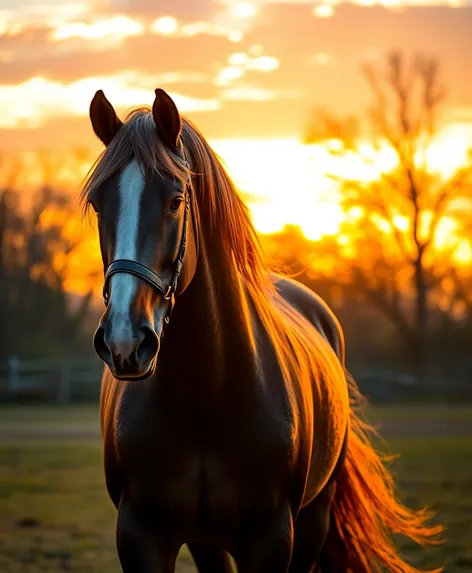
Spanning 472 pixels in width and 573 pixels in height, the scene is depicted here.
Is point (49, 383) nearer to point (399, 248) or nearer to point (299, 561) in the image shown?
point (399, 248)

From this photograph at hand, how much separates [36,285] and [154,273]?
2803 centimetres

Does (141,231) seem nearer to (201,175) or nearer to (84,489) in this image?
(201,175)

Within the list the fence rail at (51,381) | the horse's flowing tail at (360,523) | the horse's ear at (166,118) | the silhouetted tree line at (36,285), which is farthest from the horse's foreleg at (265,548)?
the silhouetted tree line at (36,285)

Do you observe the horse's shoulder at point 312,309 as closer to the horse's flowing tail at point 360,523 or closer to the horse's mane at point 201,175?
the horse's flowing tail at point 360,523

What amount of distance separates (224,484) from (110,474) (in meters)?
0.44

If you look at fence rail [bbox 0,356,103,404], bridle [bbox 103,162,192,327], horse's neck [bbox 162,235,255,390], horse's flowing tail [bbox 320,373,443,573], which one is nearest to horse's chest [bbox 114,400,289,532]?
horse's neck [bbox 162,235,255,390]

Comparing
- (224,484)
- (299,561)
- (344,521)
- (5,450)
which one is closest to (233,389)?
(224,484)

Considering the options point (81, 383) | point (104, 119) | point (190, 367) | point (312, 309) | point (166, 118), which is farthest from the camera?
point (81, 383)

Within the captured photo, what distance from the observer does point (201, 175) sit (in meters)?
3.48

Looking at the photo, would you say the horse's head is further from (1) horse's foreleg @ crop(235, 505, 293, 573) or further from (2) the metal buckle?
(1) horse's foreleg @ crop(235, 505, 293, 573)

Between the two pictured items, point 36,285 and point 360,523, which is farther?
point 36,285

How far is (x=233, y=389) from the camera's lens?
3.66 metres

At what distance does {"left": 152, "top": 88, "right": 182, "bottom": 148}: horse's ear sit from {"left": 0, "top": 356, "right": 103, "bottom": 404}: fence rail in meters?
23.4

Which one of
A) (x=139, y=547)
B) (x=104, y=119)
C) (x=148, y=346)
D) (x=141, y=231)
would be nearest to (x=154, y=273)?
(x=141, y=231)
